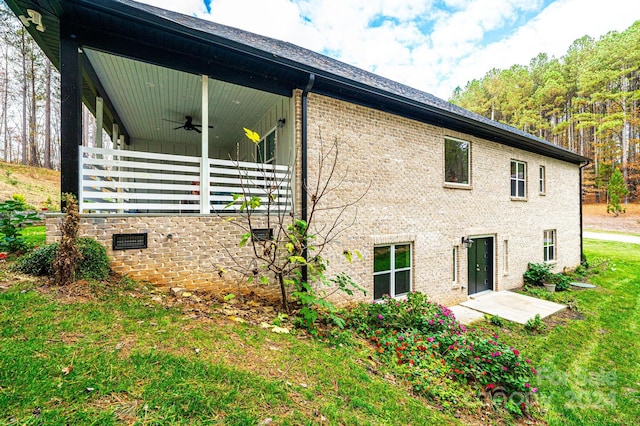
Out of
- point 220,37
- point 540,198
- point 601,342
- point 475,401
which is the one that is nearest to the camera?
point 475,401

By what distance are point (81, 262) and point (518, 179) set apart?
12.7 m

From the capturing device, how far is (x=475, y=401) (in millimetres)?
3771

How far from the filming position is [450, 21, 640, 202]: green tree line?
2902 centimetres

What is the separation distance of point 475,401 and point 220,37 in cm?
668

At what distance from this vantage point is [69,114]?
402cm

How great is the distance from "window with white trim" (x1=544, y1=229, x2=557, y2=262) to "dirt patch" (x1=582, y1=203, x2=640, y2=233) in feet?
61.9

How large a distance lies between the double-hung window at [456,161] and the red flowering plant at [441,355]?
441 centimetres

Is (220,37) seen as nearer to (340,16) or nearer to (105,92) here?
(105,92)

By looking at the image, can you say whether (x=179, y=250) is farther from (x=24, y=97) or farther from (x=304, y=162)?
(x=24, y=97)

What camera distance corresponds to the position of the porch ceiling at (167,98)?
5.36 meters

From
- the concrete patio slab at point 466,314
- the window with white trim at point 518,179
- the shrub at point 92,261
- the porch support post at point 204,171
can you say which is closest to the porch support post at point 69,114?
the shrub at point 92,261

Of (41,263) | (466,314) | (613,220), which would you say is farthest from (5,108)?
(613,220)

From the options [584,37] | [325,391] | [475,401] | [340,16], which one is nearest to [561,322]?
[475,401]

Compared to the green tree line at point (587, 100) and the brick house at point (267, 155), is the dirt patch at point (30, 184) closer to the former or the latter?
the brick house at point (267, 155)
